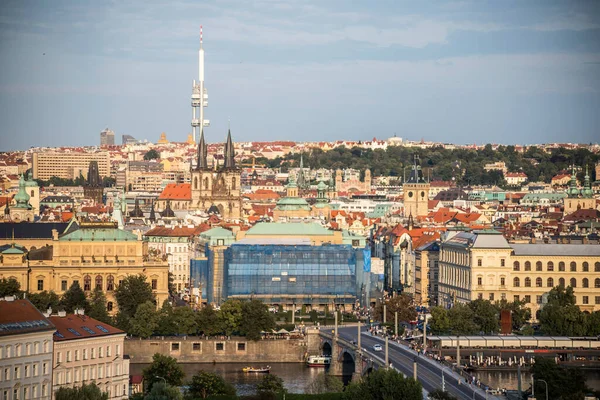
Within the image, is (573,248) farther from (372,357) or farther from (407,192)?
(407,192)

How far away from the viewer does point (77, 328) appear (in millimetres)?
55625

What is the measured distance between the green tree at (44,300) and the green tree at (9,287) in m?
0.74

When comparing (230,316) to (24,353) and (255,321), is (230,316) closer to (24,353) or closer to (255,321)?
(255,321)

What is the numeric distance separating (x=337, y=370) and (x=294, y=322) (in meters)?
12.8

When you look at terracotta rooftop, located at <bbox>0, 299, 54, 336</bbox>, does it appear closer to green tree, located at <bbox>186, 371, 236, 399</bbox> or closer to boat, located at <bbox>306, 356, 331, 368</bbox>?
green tree, located at <bbox>186, 371, 236, 399</bbox>

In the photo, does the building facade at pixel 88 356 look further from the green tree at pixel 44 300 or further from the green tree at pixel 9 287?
the green tree at pixel 9 287

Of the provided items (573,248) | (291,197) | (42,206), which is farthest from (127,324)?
(42,206)

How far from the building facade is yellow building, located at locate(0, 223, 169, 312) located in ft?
94.6

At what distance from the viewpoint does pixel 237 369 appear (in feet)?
246

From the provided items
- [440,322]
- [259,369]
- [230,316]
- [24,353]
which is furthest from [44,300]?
[24,353]

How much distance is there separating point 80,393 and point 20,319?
289cm

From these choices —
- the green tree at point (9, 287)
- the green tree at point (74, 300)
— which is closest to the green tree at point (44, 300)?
the green tree at point (74, 300)

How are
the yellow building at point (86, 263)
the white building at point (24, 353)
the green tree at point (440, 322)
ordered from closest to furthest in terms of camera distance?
the white building at point (24, 353)
the green tree at point (440, 322)
the yellow building at point (86, 263)

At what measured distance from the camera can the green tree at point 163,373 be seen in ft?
198
